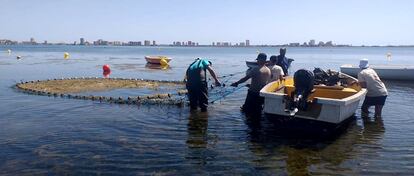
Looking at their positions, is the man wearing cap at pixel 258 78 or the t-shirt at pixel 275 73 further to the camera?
the t-shirt at pixel 275 73

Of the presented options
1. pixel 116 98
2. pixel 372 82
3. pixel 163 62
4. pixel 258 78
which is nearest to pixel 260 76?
pixel 258 78

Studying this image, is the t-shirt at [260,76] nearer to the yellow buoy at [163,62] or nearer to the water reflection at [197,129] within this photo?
the water reflection at [197,129]

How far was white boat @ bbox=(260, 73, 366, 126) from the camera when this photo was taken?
9.02m

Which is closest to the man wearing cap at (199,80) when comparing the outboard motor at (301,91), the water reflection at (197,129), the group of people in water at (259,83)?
the group of people in water at (259,83)

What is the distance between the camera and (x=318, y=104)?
31.0ft

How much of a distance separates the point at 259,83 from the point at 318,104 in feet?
7.48

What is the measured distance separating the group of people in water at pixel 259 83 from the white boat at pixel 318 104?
0.36m

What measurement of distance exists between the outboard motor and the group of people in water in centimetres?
164

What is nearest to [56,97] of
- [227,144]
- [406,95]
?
[227,144]

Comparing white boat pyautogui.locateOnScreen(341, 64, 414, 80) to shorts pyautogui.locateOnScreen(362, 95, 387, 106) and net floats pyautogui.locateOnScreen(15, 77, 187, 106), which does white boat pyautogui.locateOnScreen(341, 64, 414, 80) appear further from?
shorts pyautogui.locateOnScreen(362, 95, 387, 106)

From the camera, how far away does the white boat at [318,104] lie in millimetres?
9023

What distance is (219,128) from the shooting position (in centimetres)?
1058

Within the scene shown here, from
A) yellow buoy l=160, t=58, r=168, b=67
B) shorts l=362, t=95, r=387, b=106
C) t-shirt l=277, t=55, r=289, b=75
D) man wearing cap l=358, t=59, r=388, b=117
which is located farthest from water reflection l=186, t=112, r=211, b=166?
yellow buoy l=160, t=58, r=168, b=67

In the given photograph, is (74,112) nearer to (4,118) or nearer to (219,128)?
(4,118)
